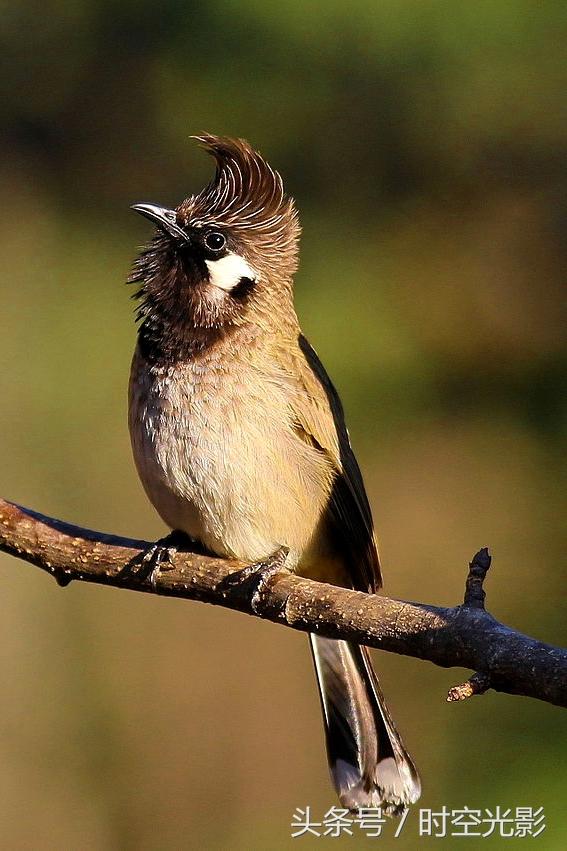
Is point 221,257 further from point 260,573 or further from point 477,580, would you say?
point 477,580

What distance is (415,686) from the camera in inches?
236

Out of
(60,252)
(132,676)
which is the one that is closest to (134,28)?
(60,252)

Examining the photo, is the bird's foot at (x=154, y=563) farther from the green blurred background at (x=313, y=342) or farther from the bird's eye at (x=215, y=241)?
the green blurred background at (x=313, y=342)

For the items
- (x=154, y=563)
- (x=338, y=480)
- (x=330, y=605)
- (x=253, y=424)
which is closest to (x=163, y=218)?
(x=253, y=424)

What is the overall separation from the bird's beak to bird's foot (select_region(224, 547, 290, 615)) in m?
1.11

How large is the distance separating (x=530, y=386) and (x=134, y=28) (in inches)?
123

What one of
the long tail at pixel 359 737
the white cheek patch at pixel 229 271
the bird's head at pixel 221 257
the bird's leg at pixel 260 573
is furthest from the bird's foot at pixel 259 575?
the white cheek patch at pixel 229 271

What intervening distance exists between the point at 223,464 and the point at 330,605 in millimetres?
737

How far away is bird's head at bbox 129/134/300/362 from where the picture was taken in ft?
14.1

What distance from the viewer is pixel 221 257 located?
4.44 meters

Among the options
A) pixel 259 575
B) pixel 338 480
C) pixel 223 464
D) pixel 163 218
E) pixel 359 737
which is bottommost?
pixel 359 737

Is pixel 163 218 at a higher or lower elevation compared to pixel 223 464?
higher

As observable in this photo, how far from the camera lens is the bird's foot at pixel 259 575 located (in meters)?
3.74

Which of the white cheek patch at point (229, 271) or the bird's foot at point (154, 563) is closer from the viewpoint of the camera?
the bird's foot at point (154, 563)
